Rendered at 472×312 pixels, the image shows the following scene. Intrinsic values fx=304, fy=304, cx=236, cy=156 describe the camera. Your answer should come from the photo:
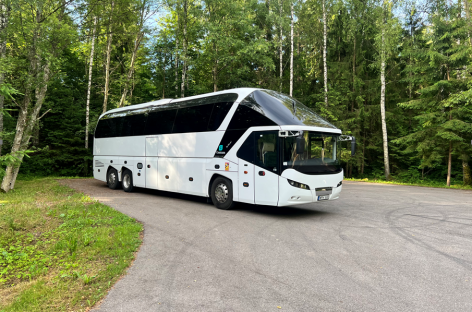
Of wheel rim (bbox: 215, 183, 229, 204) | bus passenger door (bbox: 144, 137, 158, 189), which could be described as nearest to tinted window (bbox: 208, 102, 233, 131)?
wheel rim (bbox: 215, 183, 229, 204)

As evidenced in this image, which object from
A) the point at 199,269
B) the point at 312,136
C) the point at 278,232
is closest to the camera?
the point at 199,269

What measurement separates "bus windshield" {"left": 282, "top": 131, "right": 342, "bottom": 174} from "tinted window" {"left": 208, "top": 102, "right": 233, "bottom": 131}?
2481mm

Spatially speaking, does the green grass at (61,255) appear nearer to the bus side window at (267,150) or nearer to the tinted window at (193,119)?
the bus side window at (267,150)

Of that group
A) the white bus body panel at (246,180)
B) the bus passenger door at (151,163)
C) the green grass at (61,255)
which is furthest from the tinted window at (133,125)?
the white bus body panel at (246,180)

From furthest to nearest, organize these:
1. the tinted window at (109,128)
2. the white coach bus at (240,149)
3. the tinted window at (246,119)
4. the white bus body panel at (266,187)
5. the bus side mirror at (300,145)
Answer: the tinted window at (109,128) → the tinted window at (246,119) → the white bus body panel at (266,187) → the white coach bus at (240,149) → the bus side mirror at (300,145)

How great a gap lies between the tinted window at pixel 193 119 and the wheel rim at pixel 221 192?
2.04 meters

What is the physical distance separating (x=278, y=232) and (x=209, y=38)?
2163 centimetres

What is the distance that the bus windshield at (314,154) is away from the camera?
8.18 m

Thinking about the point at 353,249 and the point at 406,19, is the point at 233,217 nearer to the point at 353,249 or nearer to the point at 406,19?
the point at 353,249

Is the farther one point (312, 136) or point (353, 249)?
point (312, 136)

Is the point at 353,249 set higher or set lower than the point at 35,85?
lower

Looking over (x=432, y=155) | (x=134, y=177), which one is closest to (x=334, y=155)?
(x=134, y=177)

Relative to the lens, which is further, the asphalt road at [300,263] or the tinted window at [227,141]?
the tinted window at [227,141]

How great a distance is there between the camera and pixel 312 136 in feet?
27.7
